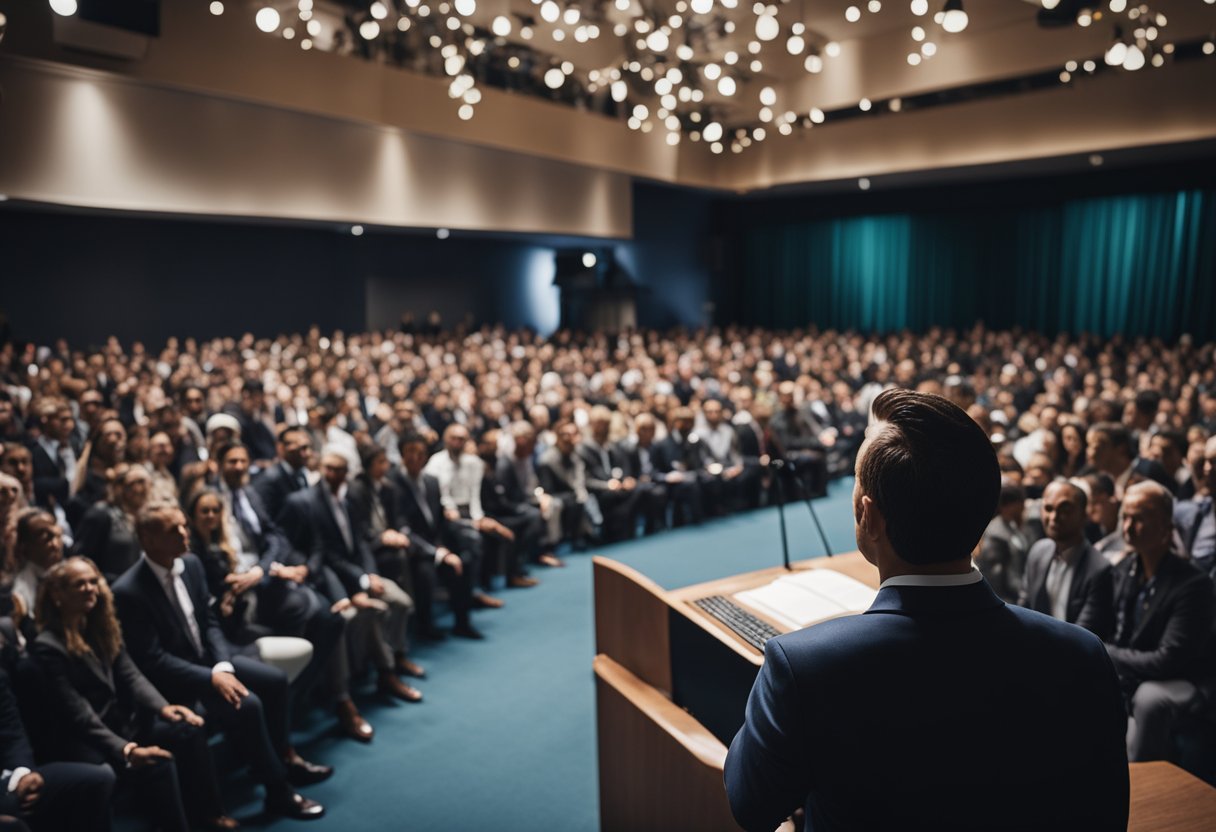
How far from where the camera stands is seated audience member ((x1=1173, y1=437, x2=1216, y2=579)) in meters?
3.91

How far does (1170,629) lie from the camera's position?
3.03m

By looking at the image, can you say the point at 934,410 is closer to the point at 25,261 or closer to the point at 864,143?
the point at 25,261

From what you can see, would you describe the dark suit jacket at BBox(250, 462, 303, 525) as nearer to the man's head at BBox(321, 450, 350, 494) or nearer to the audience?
the audience

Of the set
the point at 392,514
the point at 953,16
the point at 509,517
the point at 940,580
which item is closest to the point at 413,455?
the point at 392,514

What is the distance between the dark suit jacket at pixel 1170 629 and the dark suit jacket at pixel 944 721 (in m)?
2.26

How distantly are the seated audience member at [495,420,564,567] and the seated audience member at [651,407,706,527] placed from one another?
133cm

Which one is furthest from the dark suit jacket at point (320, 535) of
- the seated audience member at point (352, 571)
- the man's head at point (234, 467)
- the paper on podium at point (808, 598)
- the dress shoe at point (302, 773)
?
the paper on podium at point (808, 598)

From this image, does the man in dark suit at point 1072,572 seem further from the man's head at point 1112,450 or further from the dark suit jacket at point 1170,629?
the man's head at point 1112,450

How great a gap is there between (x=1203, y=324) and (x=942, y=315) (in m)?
4.89

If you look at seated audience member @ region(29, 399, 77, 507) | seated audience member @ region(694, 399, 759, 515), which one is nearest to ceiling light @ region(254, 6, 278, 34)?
seated audience member @ region(29, 399, 77, 507)

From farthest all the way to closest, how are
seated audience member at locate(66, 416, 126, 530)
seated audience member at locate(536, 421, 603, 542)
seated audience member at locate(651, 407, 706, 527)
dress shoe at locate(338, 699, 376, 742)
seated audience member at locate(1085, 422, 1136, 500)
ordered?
seated audience member at locate(651, 407, 706, 527)
seated audience member at locate(536, 421, 603, 542)
seated audience member at locate(66, 416, 126, 530)
seated audience member at locate(1085, 422, 1136, 500)
dress shoe at locate(338, 699, 376, 742)

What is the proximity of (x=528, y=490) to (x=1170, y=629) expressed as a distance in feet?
14.7

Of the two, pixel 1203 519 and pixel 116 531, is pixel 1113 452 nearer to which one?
pixel 1203 519

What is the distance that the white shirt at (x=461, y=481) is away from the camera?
244 inches
